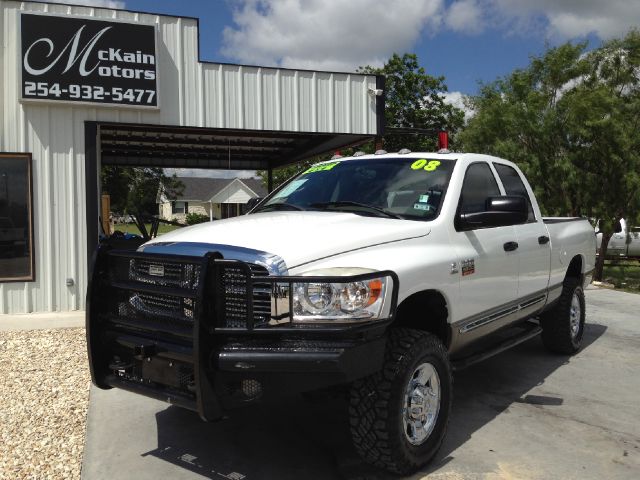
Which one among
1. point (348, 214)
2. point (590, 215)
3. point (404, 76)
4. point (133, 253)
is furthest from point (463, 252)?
point (404, 76)

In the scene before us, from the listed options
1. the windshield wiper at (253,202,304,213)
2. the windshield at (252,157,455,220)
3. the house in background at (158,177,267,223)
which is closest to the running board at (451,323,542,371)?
the windshield at (252,157,455,220)

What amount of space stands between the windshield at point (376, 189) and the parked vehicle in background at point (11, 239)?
17.2 ft

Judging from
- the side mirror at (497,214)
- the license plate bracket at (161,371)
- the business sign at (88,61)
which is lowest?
the license plate bracket at (161,371)

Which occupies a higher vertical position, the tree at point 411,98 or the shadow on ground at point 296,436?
the tree at point 411,98

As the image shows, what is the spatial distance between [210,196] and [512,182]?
213 ft

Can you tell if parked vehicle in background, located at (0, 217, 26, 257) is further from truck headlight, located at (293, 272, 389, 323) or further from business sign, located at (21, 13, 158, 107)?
truck headlight, located at (293, 272, 389, 323)

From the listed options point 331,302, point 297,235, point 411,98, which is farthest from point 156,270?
point 411,98

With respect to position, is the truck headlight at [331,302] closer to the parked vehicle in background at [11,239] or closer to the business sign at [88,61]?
the business sign at [88,61]

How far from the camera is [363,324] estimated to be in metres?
3.03

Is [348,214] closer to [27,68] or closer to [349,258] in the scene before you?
[349,258]

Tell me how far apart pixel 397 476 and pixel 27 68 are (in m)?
7.54

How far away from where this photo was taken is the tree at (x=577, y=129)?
515 inches

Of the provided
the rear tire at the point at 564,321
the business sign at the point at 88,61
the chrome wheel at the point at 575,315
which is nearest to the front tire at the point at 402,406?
the rear tire at the point at 564,321

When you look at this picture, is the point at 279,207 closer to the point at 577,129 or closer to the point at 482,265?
the point at 482,265
